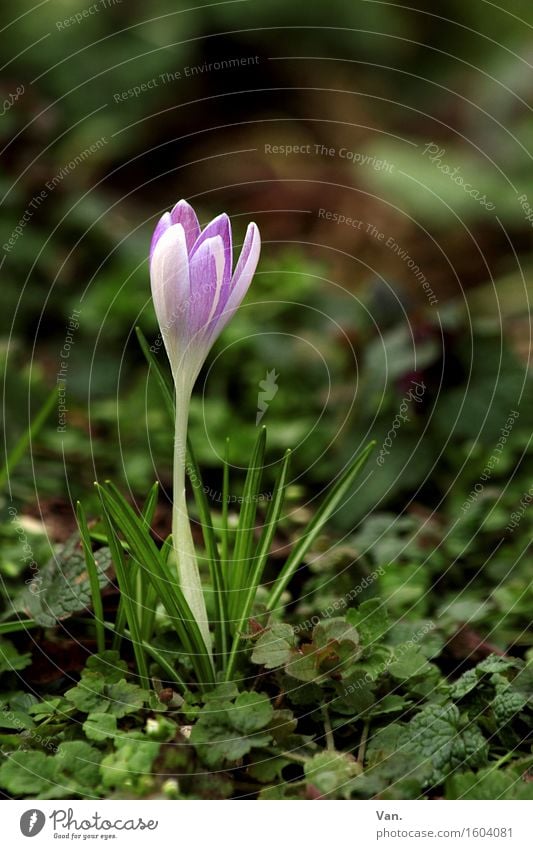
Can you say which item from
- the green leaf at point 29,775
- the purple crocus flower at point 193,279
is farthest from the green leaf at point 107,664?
the purple crocus flower at point 193,279

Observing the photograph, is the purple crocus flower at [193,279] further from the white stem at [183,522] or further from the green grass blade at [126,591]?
the green grass blade at [126,591]

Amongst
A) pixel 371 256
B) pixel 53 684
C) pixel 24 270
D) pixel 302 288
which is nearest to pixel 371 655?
pixel 53 684

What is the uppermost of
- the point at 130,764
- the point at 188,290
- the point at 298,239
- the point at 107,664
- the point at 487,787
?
the point at 298,239

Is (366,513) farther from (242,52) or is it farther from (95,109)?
(242,52)

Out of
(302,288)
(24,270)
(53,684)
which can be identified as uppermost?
(24,270)

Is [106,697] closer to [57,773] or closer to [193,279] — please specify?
[57,773]

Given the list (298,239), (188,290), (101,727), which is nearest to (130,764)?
(101,727)

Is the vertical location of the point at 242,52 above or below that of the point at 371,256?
above
